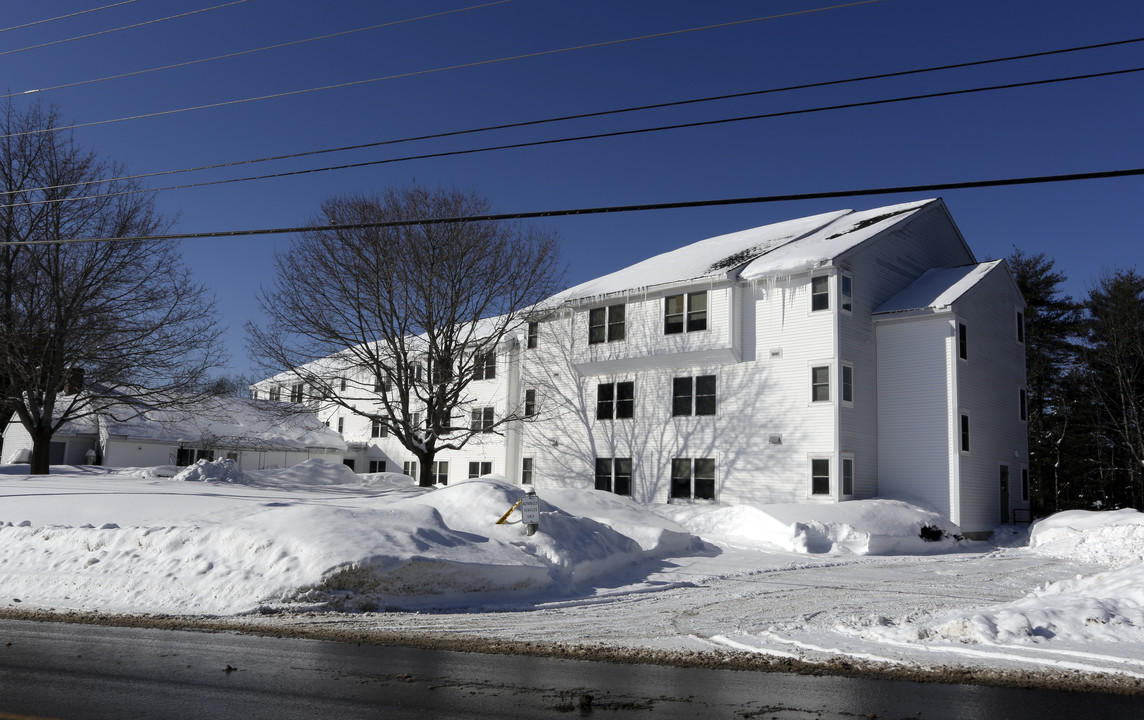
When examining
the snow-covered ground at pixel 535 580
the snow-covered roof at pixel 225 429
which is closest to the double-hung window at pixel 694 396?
the snow-covered ground at pixel 535 580

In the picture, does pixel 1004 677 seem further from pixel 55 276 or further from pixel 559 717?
pixel 55 276

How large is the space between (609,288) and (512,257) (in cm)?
380

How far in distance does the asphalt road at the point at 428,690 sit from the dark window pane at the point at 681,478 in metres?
21.6

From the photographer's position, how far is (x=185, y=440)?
42.3 meters

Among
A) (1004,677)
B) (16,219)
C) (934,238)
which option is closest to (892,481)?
(934,238)

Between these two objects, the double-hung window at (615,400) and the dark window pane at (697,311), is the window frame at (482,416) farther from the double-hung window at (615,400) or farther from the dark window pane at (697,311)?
the dark window pane at (697,311)

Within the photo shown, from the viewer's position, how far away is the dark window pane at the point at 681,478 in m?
30.3

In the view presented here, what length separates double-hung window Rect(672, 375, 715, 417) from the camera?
30.1 m

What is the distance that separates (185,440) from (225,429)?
2.28 meters

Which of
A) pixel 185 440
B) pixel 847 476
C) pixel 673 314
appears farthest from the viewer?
pixel 185 440

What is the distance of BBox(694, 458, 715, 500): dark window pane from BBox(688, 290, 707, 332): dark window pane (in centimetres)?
450

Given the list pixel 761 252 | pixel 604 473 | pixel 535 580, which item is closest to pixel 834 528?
pixel 604 473

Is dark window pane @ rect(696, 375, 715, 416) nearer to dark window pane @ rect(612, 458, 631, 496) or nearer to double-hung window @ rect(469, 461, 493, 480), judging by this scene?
dark window pane @ rect(612, 458, 631, 496)

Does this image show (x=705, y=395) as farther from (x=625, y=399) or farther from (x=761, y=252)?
(x=761, y=252)
